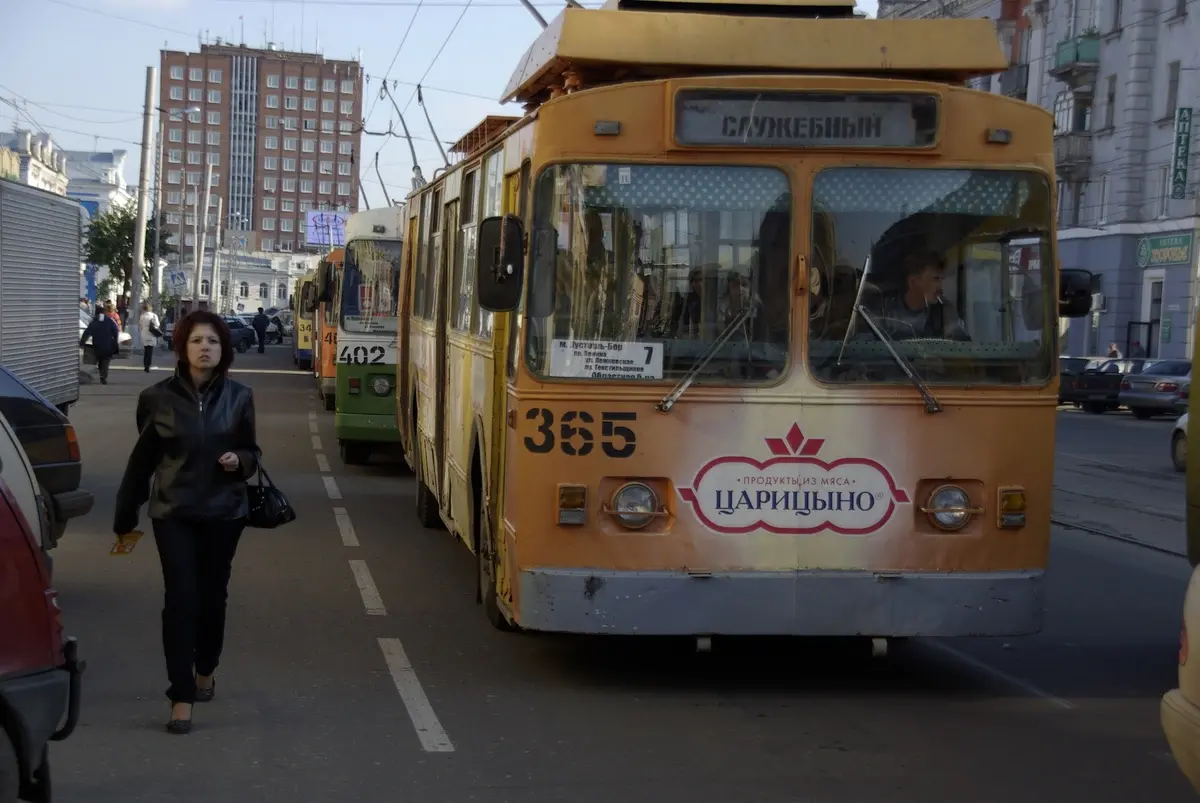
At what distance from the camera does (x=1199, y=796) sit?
643 cm

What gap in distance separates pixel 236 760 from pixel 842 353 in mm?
3169

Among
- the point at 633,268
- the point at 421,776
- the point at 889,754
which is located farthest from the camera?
the point at 633,268

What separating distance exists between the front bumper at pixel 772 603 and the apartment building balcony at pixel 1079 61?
47.7 meters

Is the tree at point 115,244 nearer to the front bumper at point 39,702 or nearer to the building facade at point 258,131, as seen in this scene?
the front bumper at point 39,702

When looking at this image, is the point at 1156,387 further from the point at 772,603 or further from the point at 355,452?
the point at 772,603

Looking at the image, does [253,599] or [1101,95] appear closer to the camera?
[253,599]

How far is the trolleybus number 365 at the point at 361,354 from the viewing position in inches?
756

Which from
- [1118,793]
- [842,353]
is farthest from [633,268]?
[1118,793]

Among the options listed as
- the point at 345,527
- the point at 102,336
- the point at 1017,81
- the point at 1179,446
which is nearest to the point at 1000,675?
the point at 345,527

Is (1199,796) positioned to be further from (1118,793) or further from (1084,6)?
(1084,6)

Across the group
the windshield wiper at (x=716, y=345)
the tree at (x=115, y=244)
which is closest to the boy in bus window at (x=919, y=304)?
the windshield wiper at (x=716, y=345)

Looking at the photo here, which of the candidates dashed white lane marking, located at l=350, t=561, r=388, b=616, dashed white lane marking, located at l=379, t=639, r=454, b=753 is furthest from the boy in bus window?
dashed white lane marking, located at l=350, t=561, r=388, b=616

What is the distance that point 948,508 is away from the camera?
776 centimetres

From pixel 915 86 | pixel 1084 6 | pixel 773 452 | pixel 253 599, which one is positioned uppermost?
pixel 1084 6
